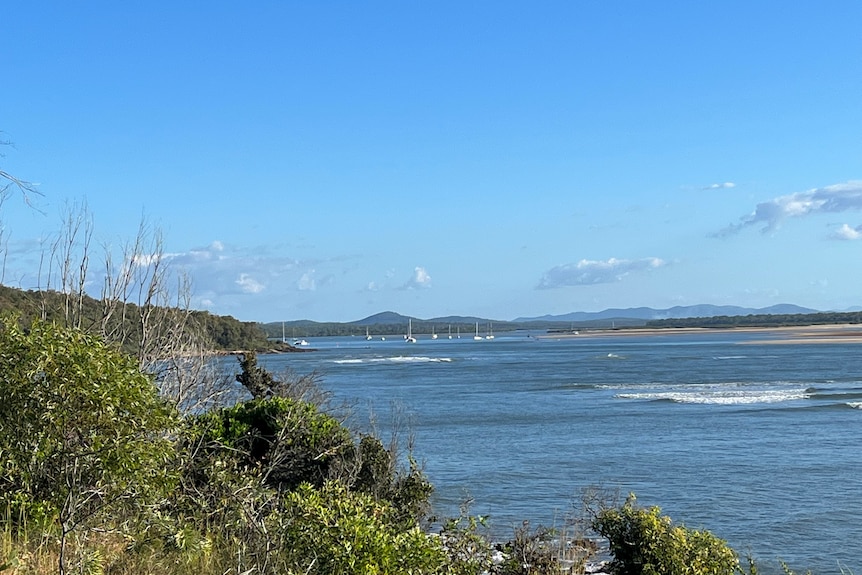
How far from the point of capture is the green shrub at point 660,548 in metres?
10.5

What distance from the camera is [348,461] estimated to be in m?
13.9

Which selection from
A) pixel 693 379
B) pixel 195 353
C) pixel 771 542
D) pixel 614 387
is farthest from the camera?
pixel 693 379

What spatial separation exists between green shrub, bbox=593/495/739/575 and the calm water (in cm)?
553

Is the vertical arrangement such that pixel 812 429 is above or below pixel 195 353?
below

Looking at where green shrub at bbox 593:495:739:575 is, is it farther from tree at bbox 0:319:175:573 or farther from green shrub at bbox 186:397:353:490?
tree at bbox 0:319:175:573

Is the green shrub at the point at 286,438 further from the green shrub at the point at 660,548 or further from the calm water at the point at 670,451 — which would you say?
the green shrub at the point at 660,548

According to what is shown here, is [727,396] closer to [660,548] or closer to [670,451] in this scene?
[670,451]

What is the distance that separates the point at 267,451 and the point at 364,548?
6824 millimetres

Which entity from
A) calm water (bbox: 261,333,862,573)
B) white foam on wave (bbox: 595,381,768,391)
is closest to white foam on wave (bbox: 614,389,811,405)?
calm water (bbox: 261,333,862,573)

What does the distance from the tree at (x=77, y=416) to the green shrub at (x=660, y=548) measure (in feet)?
19.9

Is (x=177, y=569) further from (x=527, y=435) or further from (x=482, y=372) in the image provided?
(x=482, y=372)

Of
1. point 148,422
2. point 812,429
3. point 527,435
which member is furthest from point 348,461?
point 812,429

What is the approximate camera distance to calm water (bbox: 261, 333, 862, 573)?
19.3 metres

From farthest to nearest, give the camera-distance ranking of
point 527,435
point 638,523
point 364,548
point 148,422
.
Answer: point 527,435 → point 638,523 → point 364,548 → point 148,422
